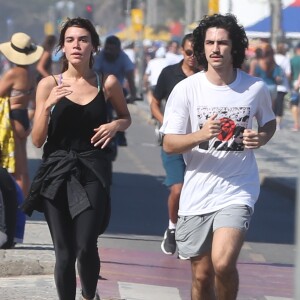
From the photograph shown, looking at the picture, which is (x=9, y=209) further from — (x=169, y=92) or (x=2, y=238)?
(x=169, y=92)

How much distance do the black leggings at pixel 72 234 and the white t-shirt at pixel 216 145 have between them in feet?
1.84

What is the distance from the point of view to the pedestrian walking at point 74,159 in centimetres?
714

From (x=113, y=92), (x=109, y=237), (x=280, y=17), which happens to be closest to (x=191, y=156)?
(x=113, y=92)

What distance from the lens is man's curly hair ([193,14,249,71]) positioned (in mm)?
6910

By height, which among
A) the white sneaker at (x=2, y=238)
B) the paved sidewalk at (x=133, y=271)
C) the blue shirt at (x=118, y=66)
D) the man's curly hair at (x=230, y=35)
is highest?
the man's curly hair at (x=230, y=35)

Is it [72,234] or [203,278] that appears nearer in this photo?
[203,278]

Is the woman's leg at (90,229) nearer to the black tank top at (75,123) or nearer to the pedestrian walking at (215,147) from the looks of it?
the black tank top at (75,123)

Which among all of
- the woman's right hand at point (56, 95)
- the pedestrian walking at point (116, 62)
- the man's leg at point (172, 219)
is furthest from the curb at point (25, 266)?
the pedestrian walking at point (116, 62)

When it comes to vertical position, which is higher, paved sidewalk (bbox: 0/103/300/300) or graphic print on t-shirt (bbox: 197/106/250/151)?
graphic print on t-shirt (bbox: 197/106/250/151)

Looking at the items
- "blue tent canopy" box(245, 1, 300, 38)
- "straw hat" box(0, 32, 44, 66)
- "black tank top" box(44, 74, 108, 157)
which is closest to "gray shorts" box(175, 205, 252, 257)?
"black tank top" box(44, 74, 108, 157)

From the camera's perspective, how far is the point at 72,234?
721 centimetres

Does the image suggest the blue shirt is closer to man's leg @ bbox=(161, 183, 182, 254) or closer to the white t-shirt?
man's leg @ bbox=(161, 183, 182, 254)

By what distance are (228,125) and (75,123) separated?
942mm

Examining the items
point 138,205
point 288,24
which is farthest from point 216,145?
point 288,24
